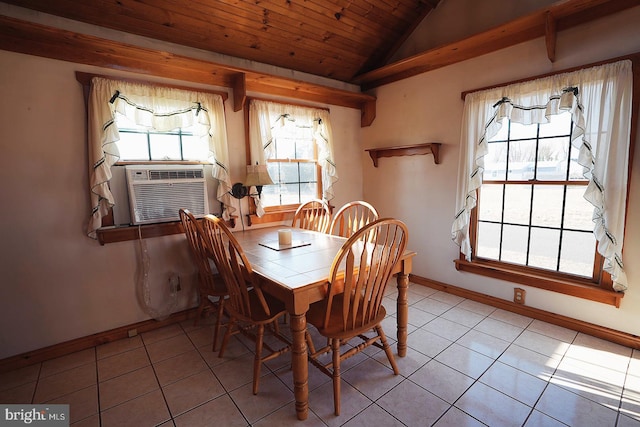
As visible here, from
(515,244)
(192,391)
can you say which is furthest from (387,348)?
(515,244)

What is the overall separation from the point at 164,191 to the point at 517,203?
2.97 m

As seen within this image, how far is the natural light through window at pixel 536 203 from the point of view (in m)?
2.33

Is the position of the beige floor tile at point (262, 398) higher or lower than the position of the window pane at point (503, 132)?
lower

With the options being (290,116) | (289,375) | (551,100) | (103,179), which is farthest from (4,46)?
(551,100)

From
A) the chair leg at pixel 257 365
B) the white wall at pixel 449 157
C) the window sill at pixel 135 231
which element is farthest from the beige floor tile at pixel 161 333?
the white wall at pixel 449 157

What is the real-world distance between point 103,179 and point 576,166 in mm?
3470

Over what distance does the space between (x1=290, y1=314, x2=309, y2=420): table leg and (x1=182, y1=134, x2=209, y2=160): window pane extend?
180 cm

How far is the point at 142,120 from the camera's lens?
2.34 m

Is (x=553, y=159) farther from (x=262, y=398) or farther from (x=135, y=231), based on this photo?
(x=135, y=231)

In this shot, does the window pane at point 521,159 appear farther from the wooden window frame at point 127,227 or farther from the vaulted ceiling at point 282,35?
the wooden window frame at point 127,227

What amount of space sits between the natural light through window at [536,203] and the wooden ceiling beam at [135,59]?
1.78 meters

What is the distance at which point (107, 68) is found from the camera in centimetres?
220
